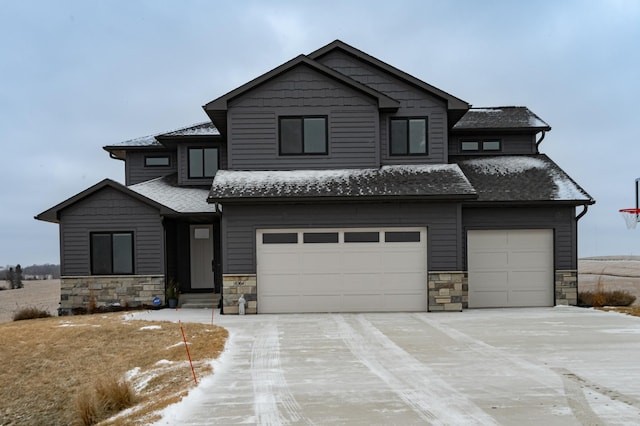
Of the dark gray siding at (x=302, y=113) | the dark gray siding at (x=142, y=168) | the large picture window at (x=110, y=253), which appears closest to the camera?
the dark gray siding at (x=302, y=113)

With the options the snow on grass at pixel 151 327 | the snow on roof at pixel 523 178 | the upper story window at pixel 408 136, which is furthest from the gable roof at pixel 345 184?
the snow on grass at pixel 151 327

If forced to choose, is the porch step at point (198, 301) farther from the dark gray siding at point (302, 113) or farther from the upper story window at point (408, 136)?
the upper story window at point (408, 136)

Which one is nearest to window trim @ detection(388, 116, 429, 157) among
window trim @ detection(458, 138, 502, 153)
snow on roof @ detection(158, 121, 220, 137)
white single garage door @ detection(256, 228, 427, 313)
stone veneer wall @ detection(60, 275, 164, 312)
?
white single garage door @ detection(256, 228, 427, 313)

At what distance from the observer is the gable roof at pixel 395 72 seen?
15789mm

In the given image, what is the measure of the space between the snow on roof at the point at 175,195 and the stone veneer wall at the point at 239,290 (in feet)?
9.83

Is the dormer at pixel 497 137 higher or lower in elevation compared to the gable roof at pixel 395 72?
lower

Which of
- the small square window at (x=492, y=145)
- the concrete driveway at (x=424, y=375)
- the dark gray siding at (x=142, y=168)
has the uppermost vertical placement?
the small square window at (x=492, y=145)

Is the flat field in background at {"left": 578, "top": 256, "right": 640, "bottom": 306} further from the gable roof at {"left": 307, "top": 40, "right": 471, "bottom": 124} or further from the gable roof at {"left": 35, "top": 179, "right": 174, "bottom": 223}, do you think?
the gable roof at {"left": 35, "top": 179, "right": 174, "bottom": 223}

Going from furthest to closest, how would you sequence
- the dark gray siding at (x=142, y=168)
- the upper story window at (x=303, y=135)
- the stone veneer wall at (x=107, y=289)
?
the dark gray siding at (x=142, y=168), the stone veneer wall at (x=107, y=289), the upper story window at (x=303, y=135)

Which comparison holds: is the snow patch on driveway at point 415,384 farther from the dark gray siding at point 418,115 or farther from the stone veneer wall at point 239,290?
the dark gray siding at point 418,115

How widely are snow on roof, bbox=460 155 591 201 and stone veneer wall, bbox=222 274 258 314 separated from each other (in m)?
7.61

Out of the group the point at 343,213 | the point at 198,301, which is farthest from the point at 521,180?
the point at 198,301

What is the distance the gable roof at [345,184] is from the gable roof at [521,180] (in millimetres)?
1632

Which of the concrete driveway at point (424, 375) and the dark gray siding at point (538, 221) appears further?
the dark gray siding at point (538, 221)
